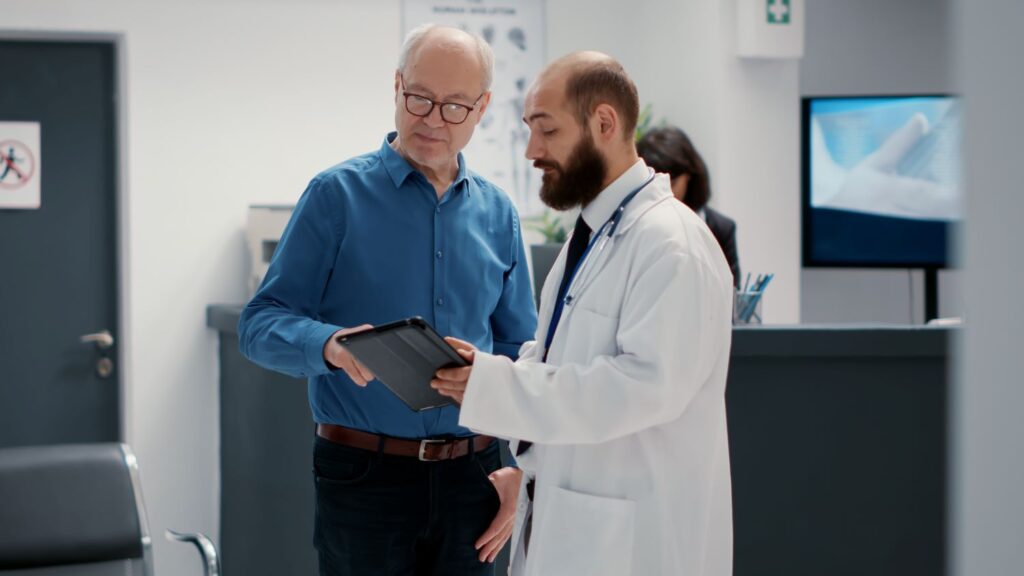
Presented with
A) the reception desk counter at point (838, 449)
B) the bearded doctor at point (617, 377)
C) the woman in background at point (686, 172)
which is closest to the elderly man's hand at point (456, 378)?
the bearded doctor at point (617, 377)

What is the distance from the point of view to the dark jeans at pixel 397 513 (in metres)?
1.88

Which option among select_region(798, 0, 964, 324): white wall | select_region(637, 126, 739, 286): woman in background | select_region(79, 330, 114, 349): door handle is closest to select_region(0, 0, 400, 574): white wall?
select_region(79, 330, 114, 349): door handle

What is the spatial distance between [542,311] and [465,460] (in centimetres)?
30

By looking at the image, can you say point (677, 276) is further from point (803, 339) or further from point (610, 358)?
point (803, 339)

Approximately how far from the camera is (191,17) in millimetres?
4527

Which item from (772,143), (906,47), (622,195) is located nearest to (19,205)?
(772,143)

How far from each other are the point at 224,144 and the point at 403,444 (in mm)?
2945

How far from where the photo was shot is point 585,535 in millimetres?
1604

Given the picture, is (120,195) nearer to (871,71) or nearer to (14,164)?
(14,164)

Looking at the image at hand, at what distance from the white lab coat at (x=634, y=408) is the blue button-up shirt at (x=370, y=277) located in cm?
36

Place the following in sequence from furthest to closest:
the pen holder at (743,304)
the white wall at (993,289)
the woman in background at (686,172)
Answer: the woman in background at (686,172), the pen holder at (743,304), the white wall at (993,289)

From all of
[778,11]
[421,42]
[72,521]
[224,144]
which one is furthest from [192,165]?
[421,42]

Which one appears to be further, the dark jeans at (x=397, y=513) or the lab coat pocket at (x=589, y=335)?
the dark jeans at (x=397, y=513)

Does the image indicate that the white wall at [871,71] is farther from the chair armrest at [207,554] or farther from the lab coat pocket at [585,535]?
the lab coat pocket at [585,535]
